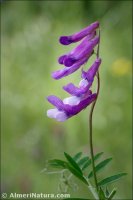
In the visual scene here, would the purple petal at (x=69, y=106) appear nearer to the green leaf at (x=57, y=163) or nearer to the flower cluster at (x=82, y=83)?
the flower cluster at (x=82, y=83)

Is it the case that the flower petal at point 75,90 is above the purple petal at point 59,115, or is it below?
above

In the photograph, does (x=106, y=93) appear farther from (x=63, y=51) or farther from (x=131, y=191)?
(x=131, y=191)

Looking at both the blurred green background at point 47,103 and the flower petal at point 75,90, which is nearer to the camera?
the flower petal at point 75,90

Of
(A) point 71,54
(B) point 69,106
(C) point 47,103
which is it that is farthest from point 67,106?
(C) point 47,103

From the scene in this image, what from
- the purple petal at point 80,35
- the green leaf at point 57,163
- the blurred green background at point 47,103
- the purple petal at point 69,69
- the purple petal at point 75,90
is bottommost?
the green leaf at point 57,163

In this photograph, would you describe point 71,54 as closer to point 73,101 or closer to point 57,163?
point 73,101

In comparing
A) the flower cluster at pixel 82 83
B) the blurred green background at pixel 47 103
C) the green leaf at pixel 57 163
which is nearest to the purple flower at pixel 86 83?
the flower cluster at pixel 82 83
